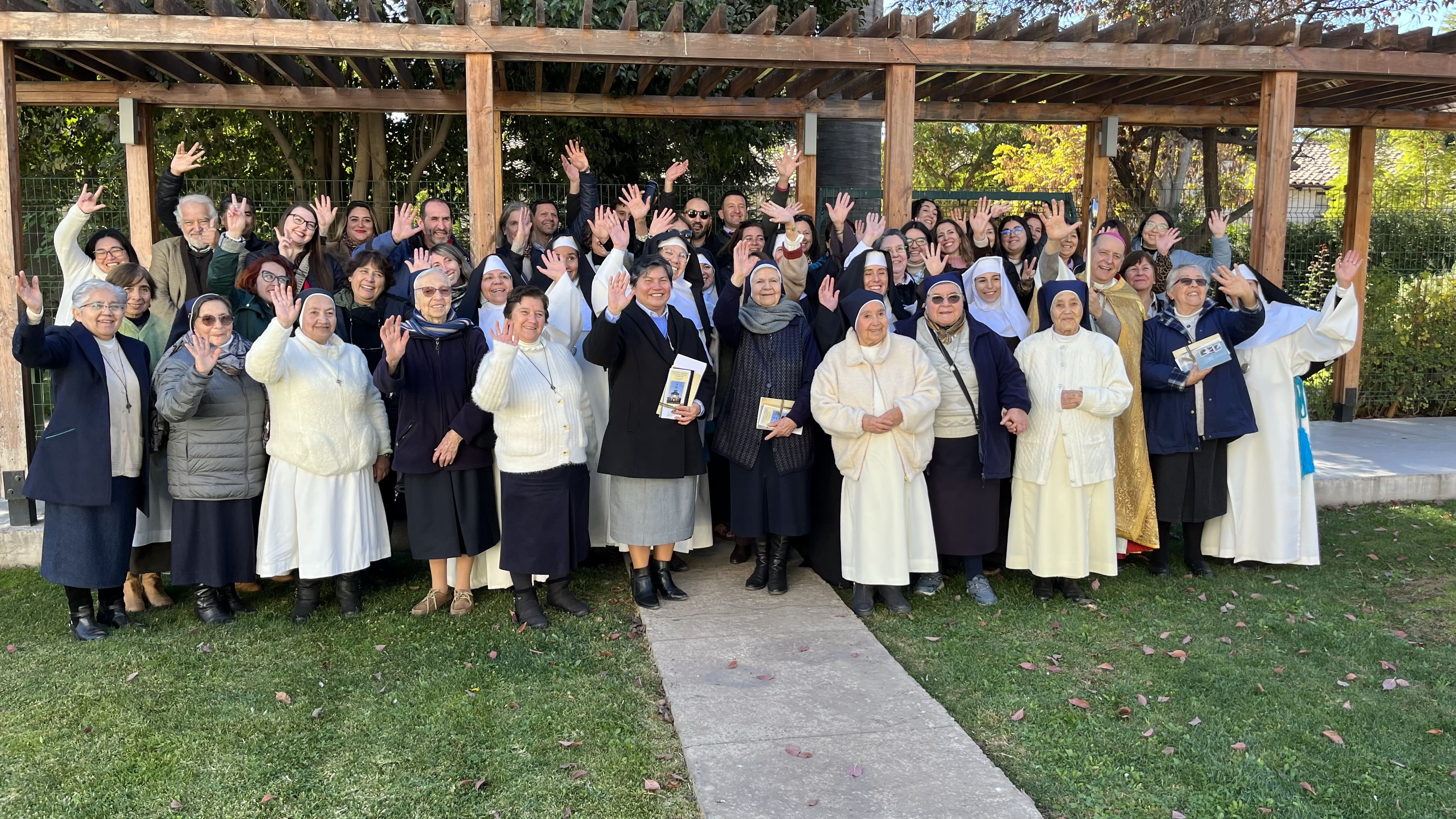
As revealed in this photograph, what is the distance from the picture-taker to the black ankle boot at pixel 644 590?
5.58 meters

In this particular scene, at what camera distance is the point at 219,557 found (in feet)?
17.2

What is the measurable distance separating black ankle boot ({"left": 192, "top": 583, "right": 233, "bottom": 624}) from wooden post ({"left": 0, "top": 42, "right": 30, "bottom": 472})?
6.50 feet

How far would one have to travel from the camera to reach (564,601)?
556 centimetres

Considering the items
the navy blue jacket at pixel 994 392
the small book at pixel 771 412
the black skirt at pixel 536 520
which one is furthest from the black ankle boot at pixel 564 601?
the navy blue jacket at pixel 994 392

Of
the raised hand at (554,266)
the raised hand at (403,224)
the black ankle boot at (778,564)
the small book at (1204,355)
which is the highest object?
the raised hand at (403,224)

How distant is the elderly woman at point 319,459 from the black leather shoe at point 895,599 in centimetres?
269

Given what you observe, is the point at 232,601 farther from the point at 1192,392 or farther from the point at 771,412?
the point at 1192,392

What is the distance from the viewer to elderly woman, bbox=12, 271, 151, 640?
4.98 meters

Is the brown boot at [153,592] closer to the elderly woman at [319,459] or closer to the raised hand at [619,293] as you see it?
the elderly woman at [319,459]

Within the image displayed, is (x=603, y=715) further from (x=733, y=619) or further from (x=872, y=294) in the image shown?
(x=872, y=294)

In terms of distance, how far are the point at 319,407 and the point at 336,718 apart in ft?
5.16

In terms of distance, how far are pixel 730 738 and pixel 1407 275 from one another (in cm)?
1137

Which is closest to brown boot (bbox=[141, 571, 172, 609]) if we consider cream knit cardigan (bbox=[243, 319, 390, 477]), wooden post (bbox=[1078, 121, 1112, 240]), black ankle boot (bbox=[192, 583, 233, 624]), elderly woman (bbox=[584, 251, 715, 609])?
black ankle boot (bbox=[192, 583, 233, 624])

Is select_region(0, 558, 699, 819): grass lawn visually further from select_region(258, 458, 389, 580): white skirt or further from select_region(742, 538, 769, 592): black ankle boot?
select_region(742, 538, 769, 592): black ankle boot
